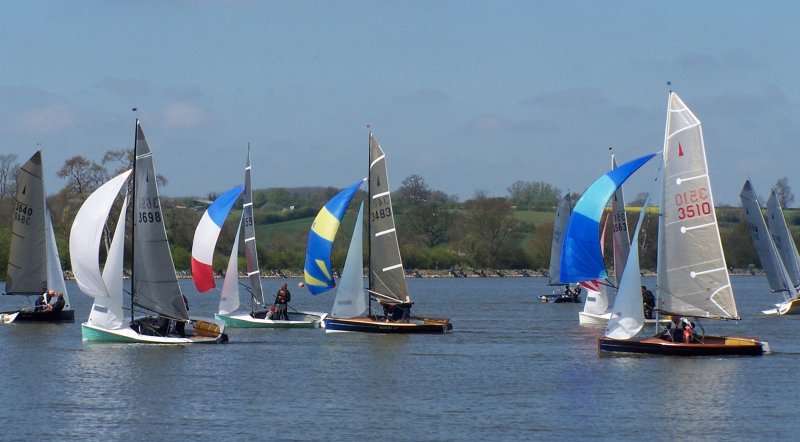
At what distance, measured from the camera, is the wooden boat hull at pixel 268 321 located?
4219cm

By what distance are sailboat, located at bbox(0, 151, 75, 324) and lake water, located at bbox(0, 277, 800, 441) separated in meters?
3.19

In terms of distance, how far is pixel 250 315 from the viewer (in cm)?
4259

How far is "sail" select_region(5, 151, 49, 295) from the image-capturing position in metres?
44.0

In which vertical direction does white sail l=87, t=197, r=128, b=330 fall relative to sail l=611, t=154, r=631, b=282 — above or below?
below

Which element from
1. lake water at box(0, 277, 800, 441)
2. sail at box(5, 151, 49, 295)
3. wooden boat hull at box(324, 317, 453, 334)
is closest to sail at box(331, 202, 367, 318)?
wooden boat hull at box(324, 317, 453, 334)

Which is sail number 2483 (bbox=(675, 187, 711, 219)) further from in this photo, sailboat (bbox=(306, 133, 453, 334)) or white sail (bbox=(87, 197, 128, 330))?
white sail (bbox=(87, 197, 128, 330))

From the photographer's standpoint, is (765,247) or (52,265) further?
(765,247)

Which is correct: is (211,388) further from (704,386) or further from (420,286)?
(420,286)

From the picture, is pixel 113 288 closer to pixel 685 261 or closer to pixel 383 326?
pixel 383 326

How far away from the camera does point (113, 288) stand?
33.7 metres

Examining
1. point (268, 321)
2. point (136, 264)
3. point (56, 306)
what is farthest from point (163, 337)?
point (56, 306)

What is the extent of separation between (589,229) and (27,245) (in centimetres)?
1919

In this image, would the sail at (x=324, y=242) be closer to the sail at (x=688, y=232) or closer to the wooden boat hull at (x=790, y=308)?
the sail at (x=688, y=232)

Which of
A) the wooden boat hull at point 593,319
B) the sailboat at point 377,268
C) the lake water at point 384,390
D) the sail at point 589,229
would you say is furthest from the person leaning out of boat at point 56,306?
the wooden boat hull at point 593,319
